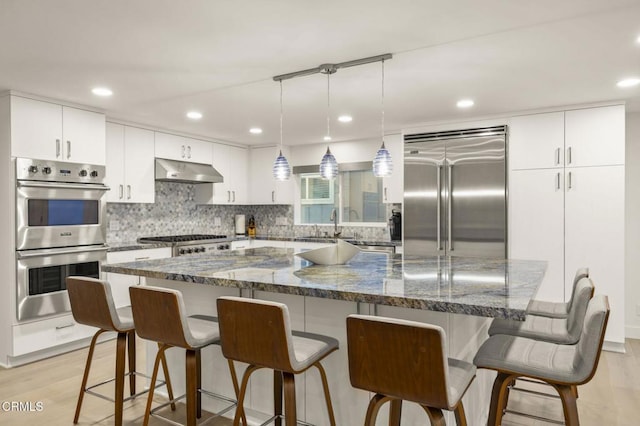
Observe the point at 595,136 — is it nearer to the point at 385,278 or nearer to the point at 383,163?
the point at 383,163

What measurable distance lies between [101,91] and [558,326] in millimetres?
3670

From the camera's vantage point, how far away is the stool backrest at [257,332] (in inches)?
65.3

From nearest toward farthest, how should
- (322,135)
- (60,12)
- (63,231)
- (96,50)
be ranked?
(60,12)
(96,50)
(63,231)
(322,135)

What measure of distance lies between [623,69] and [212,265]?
311 cm

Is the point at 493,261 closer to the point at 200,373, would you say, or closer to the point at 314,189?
the point at 200,373

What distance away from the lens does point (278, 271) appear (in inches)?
95.0

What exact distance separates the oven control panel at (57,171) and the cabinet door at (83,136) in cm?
7

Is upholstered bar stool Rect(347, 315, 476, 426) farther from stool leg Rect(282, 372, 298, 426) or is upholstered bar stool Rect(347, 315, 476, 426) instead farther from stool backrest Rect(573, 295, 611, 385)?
stool backrest Rect(573, 295, 611, 385)

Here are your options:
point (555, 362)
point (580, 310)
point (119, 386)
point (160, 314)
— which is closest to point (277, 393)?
point (160, 314)

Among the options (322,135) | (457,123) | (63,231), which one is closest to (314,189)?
(322,135)

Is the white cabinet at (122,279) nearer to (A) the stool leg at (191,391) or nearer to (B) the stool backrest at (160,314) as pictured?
(B) the stool backrest at (160,314)

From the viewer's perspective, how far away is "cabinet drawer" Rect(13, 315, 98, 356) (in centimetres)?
349

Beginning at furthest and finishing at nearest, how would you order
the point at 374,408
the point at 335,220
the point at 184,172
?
the point at 335,220 → the point at 184,172 → the point at 374,408

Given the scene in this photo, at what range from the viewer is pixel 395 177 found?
525cm
